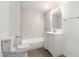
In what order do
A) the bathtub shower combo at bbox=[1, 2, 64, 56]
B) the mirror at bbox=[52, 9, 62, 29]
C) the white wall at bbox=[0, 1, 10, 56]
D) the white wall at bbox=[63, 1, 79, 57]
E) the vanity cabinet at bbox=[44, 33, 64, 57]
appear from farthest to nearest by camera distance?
the mirror at bbox=[52, 9, 62, 29], the vanity cabinet at bbox=[44, 33, 64, 57], the white wall at bbox=[63, 1, 79, 57], the bathtub shower combo at bbox=[1, 2, 64, 56], the white wall at bbox=[0, 1, 10, 56]

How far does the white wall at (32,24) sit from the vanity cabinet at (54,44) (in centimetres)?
24

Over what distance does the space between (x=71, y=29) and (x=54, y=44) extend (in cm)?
47

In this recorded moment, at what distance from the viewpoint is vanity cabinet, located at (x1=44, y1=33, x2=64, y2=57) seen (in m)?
2.39

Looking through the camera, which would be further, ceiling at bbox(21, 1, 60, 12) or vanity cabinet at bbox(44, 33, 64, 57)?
vanity cabinet at bbox(44, 33, 64, 57)

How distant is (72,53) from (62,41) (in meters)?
0.34

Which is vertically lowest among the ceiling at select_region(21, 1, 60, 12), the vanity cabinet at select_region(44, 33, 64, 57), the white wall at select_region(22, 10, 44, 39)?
the vanity cabinet at select_region(44, 33, 64, 57)

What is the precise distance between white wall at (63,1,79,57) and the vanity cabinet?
11cm

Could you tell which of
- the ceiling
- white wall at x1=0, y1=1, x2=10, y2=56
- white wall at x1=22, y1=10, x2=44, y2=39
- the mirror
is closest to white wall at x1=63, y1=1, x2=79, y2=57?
the mirror

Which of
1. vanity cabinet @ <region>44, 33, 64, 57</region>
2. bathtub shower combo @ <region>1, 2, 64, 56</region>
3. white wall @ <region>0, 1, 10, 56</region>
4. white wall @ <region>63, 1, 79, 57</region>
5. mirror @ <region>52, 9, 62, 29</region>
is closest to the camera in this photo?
white wall @ <region>0, 1, 10, 56</region>

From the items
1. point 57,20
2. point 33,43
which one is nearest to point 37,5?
point 57,20

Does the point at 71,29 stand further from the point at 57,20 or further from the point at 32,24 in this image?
the point at 32,24

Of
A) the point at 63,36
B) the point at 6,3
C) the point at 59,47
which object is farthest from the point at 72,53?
the point at 6,3

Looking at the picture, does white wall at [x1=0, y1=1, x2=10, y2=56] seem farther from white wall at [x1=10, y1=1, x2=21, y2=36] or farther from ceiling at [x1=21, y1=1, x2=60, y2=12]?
ceiling at [x1=21, y1=1, x2=60, y2=12]

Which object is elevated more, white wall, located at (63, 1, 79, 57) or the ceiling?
the ceiling
